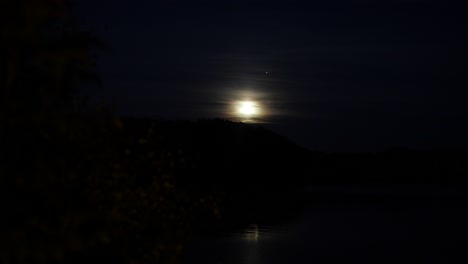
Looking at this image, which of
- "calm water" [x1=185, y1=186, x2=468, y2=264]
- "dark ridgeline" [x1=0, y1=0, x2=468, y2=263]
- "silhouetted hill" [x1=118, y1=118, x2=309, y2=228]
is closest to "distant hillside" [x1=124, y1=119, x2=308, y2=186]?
"silhouetted hill" [x1=118, y1=118, x2=309, y2=228]

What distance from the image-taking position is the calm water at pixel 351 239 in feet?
161

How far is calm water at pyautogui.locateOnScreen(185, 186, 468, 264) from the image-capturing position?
49.2 m

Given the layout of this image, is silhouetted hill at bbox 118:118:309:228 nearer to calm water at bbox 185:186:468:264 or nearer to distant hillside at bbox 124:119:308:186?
distant hillside at bbox 124:119:308:186

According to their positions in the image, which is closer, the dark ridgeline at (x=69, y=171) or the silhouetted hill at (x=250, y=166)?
the dark ridgeline at (x=69, y=171)

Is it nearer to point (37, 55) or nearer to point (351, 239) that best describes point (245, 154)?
point (351, 239)

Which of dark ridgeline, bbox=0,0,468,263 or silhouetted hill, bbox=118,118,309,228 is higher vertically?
silhouetted hill, bbox=118,118,309,228

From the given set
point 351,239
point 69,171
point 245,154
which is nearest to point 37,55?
point 69,171

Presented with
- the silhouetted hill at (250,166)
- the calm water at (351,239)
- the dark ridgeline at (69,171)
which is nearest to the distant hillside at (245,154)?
the silhouetted hill at (250,166)

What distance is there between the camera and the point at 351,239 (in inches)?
2376

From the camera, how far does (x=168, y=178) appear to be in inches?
435

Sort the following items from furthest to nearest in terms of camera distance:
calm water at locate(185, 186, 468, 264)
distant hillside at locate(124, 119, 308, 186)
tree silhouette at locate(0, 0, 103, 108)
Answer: distant hillside at locate(124, 119, 308, 186) → calm water at locate(185, 186, 468, 264) → tree silhouette at locate(0, 0, 103, 108)

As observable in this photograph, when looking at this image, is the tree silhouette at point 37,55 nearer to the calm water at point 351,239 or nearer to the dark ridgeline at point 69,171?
the dark ridgeline at point 69,171

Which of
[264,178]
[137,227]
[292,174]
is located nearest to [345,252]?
[137,227]

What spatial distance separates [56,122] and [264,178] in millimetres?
106455
